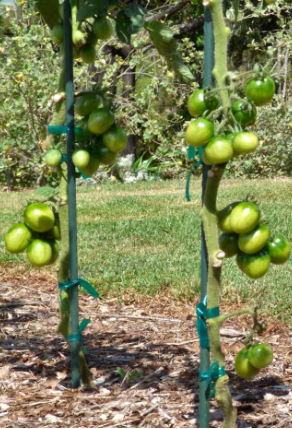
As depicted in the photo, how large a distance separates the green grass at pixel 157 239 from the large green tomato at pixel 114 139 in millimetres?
1129

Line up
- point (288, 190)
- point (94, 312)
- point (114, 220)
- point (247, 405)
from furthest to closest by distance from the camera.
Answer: point (288, 190), point (114, 220), point (94, 312), point (247, 405)

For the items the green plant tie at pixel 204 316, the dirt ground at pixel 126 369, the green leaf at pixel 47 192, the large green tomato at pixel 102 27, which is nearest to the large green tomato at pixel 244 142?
the green plant tie at pixel 204 316

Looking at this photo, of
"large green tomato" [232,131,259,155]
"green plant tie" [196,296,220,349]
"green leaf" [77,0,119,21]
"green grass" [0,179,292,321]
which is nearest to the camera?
"large green tomato" [232,131,259,155]

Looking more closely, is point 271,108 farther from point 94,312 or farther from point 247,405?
point 247,405

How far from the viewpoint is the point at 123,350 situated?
2.97 metres

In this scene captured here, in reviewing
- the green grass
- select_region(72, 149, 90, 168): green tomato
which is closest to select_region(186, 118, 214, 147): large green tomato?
select_region(72, 149, 90, 168): green tomato

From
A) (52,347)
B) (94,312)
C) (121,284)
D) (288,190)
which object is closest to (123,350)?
(52,347)

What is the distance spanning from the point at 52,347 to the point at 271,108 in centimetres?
770

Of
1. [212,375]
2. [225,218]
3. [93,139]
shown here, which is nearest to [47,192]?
[93,139]

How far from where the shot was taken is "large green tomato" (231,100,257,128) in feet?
5.51

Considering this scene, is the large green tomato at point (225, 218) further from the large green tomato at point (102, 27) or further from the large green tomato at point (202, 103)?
the large green tomato at point (102, 27)

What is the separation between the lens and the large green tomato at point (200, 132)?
1.64 metres

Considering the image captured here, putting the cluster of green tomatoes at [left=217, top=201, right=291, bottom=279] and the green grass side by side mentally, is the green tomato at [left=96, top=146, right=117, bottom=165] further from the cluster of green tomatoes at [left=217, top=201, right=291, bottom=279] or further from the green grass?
the green grass

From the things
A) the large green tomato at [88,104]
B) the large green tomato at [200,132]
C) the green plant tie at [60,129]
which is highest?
the large green tomato at [88,104]
